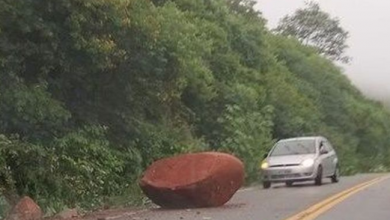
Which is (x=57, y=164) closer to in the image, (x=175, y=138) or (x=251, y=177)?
(x=175, y=138)

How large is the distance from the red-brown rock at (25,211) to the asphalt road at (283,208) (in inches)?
61.0

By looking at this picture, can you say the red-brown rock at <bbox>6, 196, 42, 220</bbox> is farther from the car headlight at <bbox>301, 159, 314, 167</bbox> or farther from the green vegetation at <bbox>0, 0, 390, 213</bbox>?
the car headlight at <bbox>301, 159, 314, 167</bbox>

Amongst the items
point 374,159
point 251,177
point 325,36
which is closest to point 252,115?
point 251,177

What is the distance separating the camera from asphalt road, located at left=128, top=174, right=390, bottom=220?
13586 mm

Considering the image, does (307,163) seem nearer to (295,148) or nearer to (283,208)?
(295,148)

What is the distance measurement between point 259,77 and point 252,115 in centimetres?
453

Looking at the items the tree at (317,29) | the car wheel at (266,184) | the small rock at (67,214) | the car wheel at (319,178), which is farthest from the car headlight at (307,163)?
the tree at (317,29)

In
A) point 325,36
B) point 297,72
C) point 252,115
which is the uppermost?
point 325,36

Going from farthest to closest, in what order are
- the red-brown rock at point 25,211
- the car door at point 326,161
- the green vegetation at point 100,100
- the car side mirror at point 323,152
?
1. the car side mirror at point 323,152
2. the car door at point 326,161
3. the green vegetation at point 100,100
4. the red-brown rock at point 25,211

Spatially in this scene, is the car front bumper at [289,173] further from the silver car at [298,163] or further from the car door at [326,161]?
the car door at [326,161]

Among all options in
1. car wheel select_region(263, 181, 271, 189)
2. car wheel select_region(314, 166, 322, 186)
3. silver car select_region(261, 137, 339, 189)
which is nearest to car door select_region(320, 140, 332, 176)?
silver car select_region(261, 137, 339, 189)

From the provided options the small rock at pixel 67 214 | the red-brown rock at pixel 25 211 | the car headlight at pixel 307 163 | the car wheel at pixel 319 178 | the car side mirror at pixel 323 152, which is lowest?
the small rock at pixel 67 214

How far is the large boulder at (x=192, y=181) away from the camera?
15492 millimetres

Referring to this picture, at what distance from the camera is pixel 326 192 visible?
63.8 ft
